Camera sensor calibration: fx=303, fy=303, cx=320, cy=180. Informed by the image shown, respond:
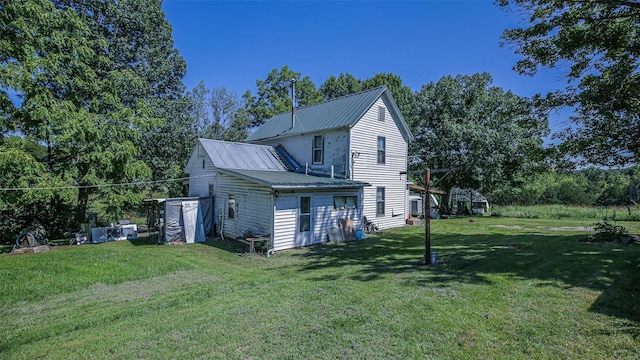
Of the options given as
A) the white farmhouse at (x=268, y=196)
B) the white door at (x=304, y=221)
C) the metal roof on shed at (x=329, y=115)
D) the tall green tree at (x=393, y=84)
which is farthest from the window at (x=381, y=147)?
the tall green tree at (x=393, y=84)

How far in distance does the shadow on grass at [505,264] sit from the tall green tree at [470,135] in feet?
39.4

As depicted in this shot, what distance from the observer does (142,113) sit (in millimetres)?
16703

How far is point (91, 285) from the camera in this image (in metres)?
7.57

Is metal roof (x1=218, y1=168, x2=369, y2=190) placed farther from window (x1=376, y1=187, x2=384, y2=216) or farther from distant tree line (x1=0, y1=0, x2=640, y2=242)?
distant tree line (x1=0, y1=0, x2=640, y2=242)

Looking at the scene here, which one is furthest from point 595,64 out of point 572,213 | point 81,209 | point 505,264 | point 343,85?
point 343,85

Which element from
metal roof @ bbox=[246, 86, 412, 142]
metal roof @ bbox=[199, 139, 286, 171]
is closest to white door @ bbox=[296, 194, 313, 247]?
metal roof @ bbox=[199, 139, 286, 171]

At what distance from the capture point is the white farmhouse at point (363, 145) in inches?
592

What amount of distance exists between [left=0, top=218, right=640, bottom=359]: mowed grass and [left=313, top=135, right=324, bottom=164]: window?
7.17m

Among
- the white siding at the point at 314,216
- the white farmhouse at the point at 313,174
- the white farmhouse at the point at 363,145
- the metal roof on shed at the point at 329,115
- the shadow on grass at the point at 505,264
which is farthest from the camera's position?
the metal roof on shed at the point at 329,115

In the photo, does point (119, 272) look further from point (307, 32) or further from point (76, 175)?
point (307, 32)

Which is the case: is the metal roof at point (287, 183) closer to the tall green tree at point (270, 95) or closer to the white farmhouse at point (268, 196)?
the white farmhouse at point (268, 196)

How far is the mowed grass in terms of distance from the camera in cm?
416

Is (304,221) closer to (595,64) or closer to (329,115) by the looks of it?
(329,115)

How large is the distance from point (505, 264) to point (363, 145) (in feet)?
28.4
